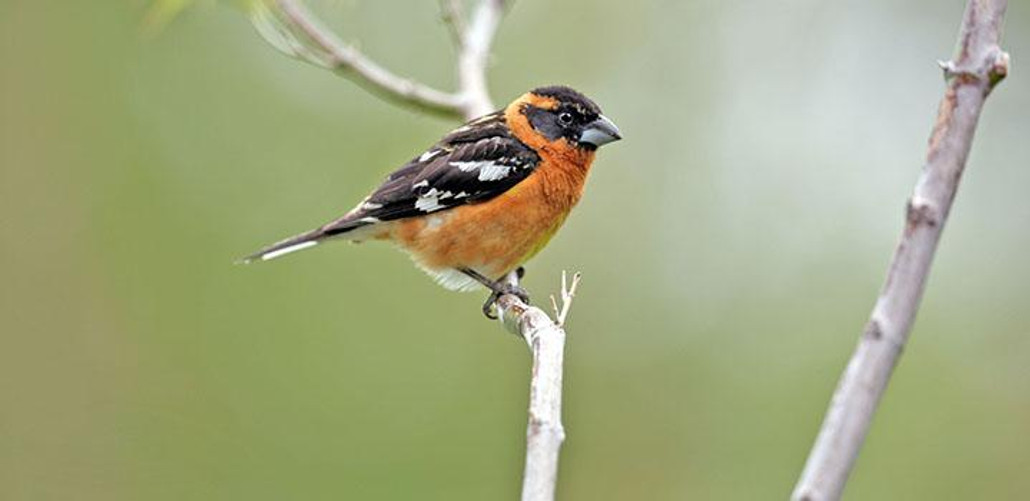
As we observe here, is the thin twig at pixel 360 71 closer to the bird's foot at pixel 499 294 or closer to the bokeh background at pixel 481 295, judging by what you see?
the bird's foot at pixel 499 294

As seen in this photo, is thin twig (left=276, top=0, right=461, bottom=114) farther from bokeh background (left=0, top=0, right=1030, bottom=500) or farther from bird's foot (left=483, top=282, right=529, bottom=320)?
bokeh background (left=0, top=0, right=1030, bottom=500)

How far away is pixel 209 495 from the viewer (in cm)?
772

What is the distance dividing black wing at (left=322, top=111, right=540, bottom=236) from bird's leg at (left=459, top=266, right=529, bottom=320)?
303 mm

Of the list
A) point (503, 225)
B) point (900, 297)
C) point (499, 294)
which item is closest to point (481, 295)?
point (503, 225)

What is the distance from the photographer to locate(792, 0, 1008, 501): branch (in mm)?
1421

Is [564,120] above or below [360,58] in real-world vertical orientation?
above

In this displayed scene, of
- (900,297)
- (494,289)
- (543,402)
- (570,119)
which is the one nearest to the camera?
(900,297)

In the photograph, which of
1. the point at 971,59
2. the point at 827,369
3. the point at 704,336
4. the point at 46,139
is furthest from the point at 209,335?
the point at 971,59

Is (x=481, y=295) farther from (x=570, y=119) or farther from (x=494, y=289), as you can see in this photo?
(x=494, y=289)

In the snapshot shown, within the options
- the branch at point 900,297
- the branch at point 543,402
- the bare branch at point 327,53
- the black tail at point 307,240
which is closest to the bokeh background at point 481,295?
the bare branch at point 327,53

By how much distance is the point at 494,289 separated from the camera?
196 inches

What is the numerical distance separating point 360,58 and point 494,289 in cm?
107

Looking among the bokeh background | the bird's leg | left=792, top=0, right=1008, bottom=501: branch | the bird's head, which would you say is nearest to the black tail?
the bird's leg

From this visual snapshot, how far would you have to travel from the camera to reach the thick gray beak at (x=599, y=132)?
17.1 feet
